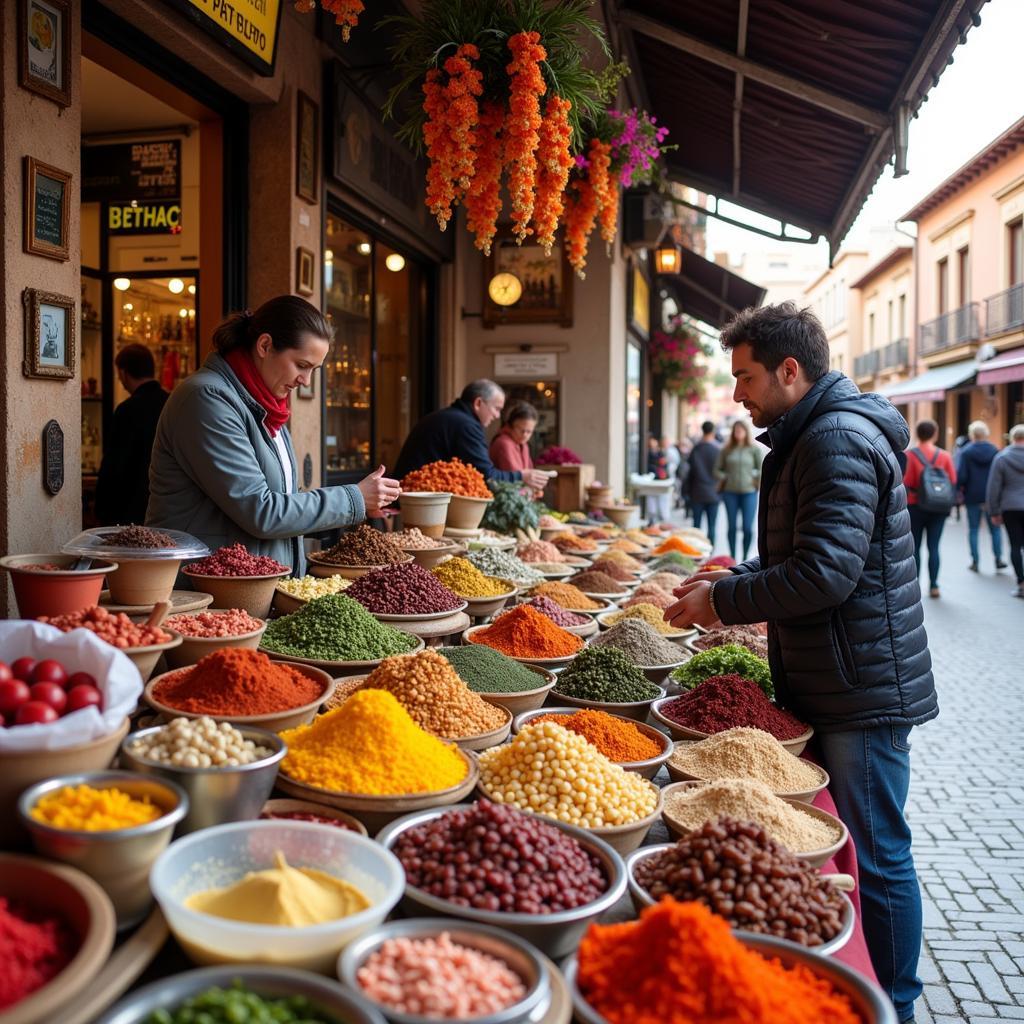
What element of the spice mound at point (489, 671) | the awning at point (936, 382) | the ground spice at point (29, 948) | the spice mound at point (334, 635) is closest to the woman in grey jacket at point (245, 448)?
the spice mound at point (334, 635)

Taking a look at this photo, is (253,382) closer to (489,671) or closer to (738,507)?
(489,671)

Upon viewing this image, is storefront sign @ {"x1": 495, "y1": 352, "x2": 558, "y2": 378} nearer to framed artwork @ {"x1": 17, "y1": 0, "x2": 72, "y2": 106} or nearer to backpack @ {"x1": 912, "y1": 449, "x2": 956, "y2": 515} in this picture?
backpack @ {"x1": 912, "y1": 449, "x2": 956, "y2": 515}

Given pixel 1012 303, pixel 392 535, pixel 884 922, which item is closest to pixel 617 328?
pixel 392 535

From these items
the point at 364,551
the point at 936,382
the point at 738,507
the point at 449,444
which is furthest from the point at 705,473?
the point at 936,382

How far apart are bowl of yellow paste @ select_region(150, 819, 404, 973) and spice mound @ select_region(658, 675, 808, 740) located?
1278 mm

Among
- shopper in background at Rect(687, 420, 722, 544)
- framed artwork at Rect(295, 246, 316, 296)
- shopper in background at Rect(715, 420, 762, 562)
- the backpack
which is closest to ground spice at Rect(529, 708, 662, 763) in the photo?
framed artwork at Rect(295, 246, 316, 296)

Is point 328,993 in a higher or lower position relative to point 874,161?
lower

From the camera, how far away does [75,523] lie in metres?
3.62

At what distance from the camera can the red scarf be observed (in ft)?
10.3

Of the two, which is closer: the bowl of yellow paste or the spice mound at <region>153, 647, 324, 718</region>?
the bowl of yellow paste

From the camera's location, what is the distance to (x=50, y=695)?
1453mm

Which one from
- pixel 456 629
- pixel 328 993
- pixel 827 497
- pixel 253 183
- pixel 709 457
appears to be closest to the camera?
pixel 328 993

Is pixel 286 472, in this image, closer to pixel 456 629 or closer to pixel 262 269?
pixel 456 629

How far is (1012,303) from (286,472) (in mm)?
23765
